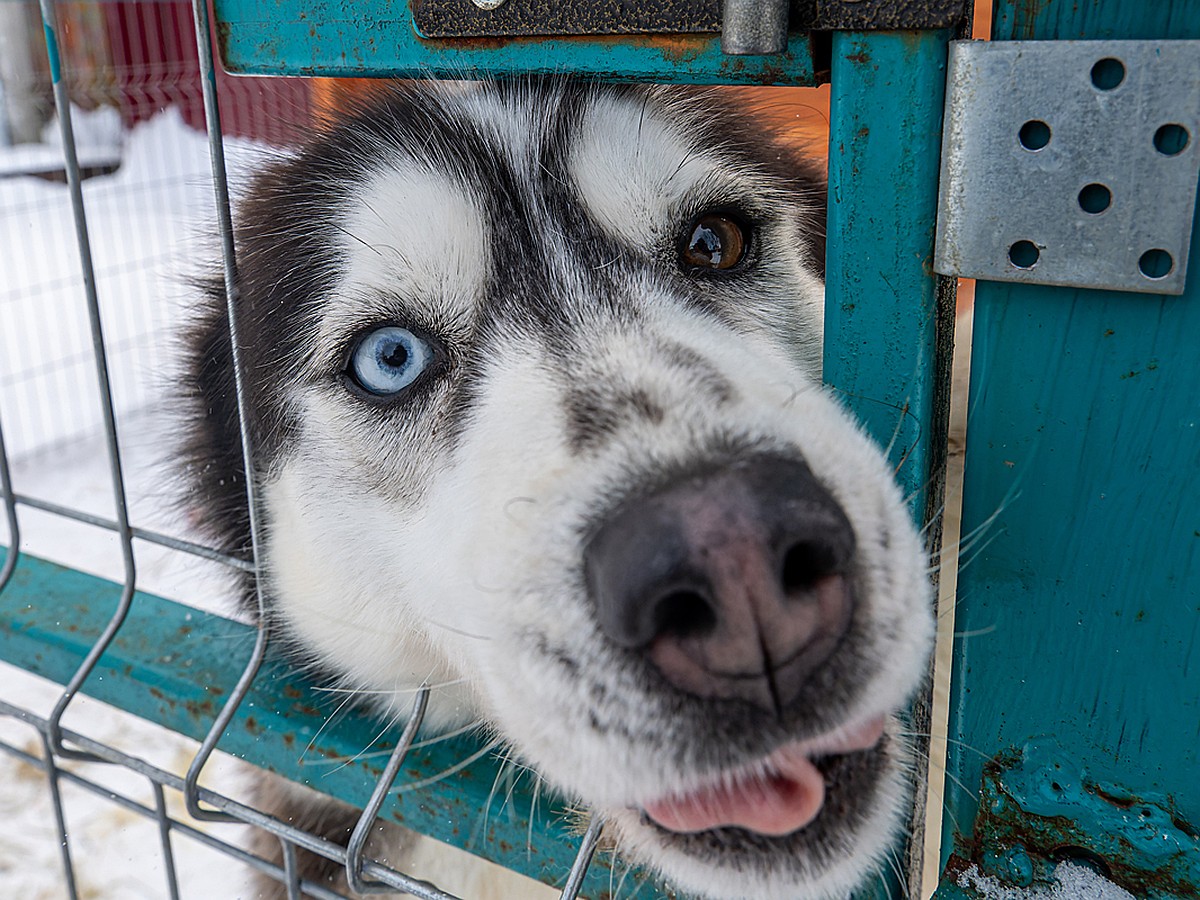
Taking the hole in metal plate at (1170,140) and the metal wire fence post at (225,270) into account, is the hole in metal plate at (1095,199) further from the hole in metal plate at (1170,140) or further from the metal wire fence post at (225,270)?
Result: the metal wire fence post at (225,270)

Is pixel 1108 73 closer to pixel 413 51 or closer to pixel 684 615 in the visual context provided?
pixel 684 615

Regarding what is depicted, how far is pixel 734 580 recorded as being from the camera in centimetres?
78

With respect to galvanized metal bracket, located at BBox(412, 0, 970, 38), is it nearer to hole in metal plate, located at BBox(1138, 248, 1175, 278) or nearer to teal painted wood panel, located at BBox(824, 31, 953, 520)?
teal painted wood panel, located at BBox(824, 31, 953, 520)

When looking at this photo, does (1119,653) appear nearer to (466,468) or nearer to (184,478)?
(466,468)

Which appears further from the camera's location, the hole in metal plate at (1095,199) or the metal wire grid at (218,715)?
the metal wire grid at (218,715)

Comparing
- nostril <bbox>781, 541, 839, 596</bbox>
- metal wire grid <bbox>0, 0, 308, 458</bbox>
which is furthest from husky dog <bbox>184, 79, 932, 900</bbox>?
metal wire grid <bbox>0, 0, 308, 458</bbox>

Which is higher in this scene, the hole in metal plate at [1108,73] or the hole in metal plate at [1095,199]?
the hole in metal plate at [1108,73]

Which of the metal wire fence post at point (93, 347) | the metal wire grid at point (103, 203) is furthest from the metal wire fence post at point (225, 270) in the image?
the metal wire grid at point (103, 203)

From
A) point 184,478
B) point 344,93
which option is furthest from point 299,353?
point 184,478

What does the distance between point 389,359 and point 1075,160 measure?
87 centimetres

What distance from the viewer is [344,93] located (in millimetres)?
1558

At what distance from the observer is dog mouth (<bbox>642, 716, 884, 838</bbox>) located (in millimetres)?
899

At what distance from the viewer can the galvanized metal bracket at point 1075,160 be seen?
66 centimetres

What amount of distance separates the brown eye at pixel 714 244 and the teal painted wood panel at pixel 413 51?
0.35 metres
